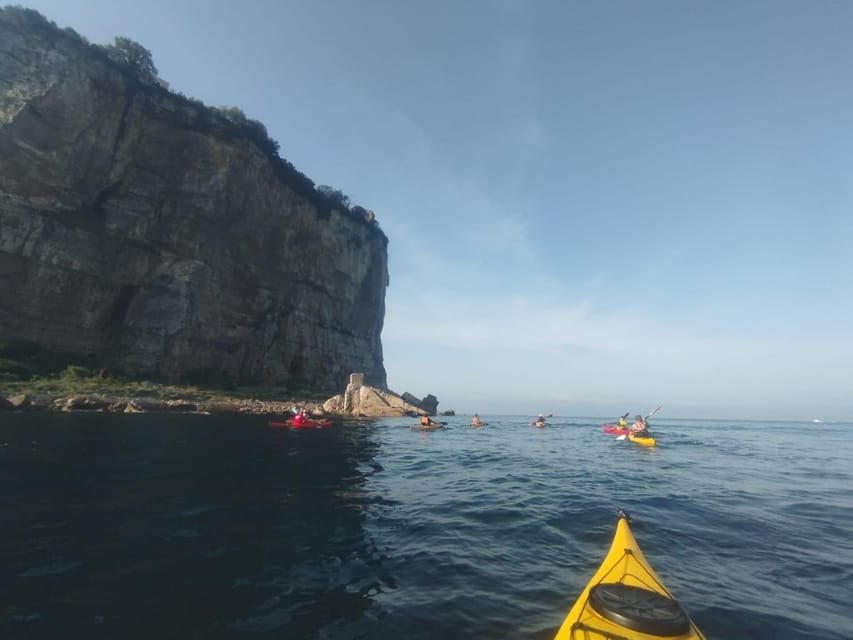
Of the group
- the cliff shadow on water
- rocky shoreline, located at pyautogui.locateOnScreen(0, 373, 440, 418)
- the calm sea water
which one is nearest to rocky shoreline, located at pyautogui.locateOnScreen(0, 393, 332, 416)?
rocky shoreline, located at pyautogui.locateOnScreen(0, 373, 440, 418)

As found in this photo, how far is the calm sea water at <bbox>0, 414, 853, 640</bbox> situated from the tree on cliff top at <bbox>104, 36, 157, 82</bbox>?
45.7 m

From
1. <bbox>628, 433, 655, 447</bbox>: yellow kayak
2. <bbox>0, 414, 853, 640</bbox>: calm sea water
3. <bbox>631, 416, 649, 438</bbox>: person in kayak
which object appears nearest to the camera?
<bbox>0, 414, 853, 640</bbox>: calm sea water

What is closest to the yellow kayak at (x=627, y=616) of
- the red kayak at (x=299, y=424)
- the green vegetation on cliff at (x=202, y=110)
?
the red kayak at (x=299, y=424)

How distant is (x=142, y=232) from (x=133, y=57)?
2144 cm

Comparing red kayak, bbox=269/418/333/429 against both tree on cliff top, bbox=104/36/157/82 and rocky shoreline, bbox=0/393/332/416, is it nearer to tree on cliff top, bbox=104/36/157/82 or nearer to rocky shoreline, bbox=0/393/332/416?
rocky shoreline, bbox=0/393/332/416

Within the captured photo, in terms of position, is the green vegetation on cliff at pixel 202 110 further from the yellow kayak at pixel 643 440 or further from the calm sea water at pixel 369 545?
the yellow kayak at pixel 643 440

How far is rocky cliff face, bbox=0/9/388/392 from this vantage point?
121 ft

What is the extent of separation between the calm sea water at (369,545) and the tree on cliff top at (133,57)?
45.7m

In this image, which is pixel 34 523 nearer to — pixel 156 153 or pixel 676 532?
pixel 676 532

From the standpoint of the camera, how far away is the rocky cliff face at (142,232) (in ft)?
121

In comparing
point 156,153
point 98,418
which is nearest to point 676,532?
point 98,418

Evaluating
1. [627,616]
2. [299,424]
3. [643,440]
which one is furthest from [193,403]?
[627,616]

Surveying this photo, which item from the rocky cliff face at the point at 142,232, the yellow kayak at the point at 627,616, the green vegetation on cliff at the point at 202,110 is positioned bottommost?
the yellow kayak at the point at 627,616

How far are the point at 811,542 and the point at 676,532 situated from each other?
2811mm
